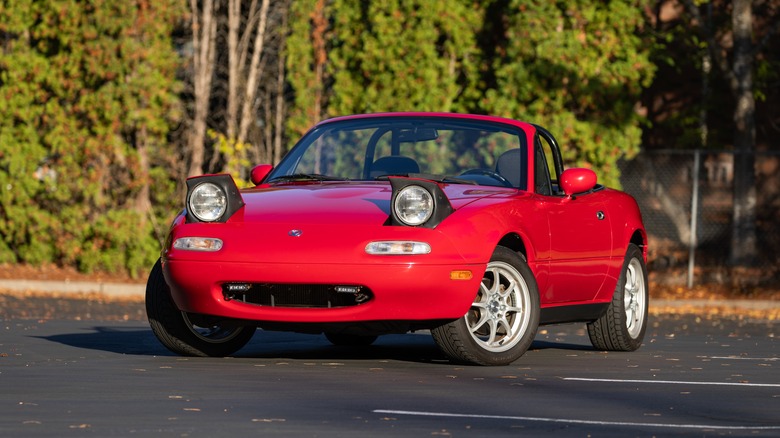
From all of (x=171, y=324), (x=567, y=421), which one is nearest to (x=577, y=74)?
(x=171, y=324)

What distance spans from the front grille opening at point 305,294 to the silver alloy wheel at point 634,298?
10.3 ft

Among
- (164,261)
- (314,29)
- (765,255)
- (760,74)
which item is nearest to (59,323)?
(164,261)

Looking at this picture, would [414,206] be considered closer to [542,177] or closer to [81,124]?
[542,177]

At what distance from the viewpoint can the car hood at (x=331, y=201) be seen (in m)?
9.48

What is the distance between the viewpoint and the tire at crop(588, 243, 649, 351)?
459 inches

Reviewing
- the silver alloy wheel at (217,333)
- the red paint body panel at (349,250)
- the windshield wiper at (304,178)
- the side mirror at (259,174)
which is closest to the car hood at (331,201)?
the red paint body panel at (349,250)

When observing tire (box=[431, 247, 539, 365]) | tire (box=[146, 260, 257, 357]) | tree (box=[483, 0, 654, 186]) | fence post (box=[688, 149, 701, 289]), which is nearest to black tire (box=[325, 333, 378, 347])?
tire (box=[146, 260, 257, 357])

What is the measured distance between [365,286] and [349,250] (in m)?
0.22

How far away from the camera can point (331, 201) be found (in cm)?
976

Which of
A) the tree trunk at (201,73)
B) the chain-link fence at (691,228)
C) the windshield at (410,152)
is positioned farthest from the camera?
the tree trunk at (201,73)

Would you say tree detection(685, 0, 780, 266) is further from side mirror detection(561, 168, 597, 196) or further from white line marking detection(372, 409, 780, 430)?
white line marking detection(372, 409, 780, 430)

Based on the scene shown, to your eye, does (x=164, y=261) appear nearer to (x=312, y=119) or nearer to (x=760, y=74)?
(x=312, y=119)

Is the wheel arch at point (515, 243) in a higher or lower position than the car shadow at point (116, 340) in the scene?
higher

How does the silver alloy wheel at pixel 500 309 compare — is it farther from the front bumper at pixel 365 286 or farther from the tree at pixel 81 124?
the tree at pixel 81 124
